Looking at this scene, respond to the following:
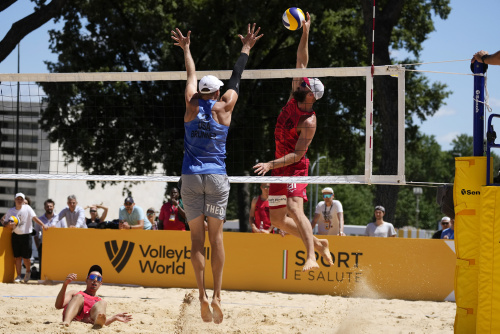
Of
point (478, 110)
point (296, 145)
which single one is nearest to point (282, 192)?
point (296, 145)

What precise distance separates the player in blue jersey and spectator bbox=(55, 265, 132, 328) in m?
1.80

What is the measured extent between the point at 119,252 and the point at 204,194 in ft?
18.4

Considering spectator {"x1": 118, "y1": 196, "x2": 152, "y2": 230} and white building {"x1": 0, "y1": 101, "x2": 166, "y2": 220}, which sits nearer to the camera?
spectator {"x1": 118, "y1": 196, "x2": 152, "y2": 230}

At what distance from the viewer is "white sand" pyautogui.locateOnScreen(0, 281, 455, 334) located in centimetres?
730

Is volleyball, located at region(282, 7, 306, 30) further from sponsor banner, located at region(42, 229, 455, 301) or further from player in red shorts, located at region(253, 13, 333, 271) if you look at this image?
sponsor banner, located at region(42, 229, 455, 301)

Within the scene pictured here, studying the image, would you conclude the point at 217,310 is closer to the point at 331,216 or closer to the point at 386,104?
the point at 331,216

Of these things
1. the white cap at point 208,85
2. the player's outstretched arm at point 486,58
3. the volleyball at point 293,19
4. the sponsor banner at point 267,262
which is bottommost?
the sponsor banner at point 267,262

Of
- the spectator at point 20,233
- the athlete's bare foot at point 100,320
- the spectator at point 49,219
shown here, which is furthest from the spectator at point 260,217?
the athlete's bare foot at point 100,320

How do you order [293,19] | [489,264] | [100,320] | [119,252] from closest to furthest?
[489,264]
[293,19]
[100,320]
[119,252]

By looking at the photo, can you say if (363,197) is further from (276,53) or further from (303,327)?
(303,327)

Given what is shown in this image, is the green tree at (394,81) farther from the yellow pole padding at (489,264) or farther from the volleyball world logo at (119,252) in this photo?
the yellow pole padding at (489,264)

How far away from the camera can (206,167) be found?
553cm

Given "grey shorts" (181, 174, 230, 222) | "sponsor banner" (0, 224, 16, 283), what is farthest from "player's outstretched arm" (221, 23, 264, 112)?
"sponsor banner" (0, 224, 16, 283)

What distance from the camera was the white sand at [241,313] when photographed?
730 centimetres
